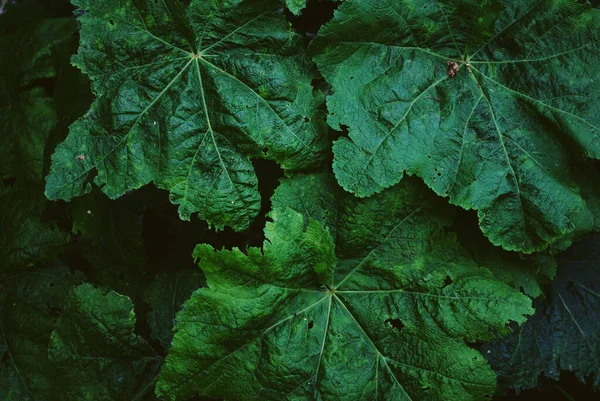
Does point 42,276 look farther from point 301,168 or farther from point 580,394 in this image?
point 580,394

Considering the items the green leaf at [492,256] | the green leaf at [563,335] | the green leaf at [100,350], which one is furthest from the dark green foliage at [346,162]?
the green leaf at [563,335]

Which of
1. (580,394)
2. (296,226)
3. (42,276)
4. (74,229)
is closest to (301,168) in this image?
(296,226)

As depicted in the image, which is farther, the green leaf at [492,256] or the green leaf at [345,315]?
the green leaf at [492,256]

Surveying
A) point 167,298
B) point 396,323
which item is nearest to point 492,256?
point 396,323

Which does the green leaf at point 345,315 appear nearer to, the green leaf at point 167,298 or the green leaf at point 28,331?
the green leaf at point 167,298

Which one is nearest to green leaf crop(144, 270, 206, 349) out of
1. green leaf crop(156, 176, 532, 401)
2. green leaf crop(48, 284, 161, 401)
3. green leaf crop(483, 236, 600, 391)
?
green leaf crop(48, 284, 161, 401)

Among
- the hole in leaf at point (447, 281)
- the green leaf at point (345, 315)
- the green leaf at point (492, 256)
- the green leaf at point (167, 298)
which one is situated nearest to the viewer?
the green leaf at point (345, 315)
